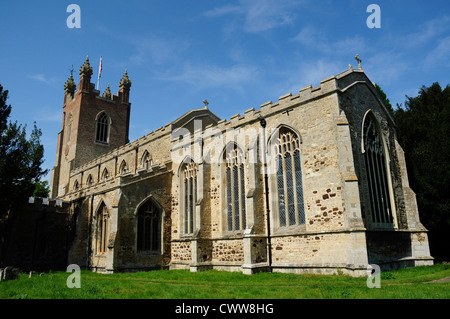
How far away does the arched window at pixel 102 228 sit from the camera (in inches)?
813

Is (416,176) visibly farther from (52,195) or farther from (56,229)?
(52,195)

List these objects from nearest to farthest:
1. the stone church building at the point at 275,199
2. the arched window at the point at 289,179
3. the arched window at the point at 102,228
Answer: the stone church building at the point at 275,199, the arched window at the point at 289,179, the arched window at the point at 102,228

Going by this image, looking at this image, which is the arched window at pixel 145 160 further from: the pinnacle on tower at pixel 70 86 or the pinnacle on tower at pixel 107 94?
the pinnacle on tower at pixel 70 86

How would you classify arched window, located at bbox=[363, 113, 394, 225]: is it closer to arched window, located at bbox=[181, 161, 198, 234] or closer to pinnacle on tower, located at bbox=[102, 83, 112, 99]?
arched window, located at bbox=[181, 161, 198, 234]

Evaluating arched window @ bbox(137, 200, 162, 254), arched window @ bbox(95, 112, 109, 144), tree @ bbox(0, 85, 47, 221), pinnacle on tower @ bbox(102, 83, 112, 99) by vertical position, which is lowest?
arched window @ bbox(137, 200, 162, 254)

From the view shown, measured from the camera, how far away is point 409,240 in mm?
17109

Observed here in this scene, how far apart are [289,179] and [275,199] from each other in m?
1.25

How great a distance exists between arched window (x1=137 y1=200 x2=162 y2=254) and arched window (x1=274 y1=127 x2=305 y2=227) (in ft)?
26.9

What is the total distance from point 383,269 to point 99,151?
3292 cm

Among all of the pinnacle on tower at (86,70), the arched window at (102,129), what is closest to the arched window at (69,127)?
the arched window at (102,129)

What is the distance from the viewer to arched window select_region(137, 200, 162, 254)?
64.5ft

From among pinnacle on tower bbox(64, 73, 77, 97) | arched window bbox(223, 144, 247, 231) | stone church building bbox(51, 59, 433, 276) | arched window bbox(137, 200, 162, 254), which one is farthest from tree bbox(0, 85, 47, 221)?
pinnacle on tower bbox(64, 73, 77, 97)

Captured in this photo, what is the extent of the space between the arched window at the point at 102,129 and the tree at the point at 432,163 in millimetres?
31493
